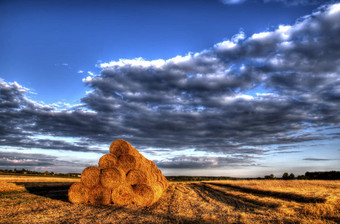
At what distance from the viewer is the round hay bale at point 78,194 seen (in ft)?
39.5

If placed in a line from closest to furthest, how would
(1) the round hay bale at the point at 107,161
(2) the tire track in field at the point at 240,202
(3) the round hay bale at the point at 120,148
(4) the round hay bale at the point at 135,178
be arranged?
(2) the tire track in field at the point at 240,202, (4) the round hay bale at the point at 135,178, (1) the round hay bale at the point at 107,161, (3) the round hay bale at the point at 120,148

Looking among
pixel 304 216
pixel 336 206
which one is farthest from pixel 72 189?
pixel 336 206

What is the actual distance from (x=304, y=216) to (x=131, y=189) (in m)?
8.06

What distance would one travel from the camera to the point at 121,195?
11961mm

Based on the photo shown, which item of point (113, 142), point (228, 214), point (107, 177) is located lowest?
point (228, 214)

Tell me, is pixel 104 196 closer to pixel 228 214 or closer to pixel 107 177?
pixel 107 177

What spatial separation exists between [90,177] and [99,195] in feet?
3.64

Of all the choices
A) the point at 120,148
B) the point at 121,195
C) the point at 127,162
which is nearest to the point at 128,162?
the point at 127,162

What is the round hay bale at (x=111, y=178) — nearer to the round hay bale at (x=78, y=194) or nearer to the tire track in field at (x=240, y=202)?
the round hay bale at (x=78, y=194)

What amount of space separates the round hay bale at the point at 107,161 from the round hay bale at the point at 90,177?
71 centimetres

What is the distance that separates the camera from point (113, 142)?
14.5m

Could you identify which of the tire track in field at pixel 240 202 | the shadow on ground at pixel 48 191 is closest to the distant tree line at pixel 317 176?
the tire track in field at pixel 240 202

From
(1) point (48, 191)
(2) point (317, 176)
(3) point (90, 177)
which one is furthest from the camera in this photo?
(2) point (317, 176)

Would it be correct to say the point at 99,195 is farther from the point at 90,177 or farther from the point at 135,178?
the point at 135,178
